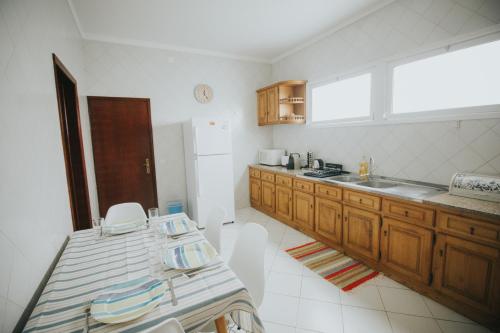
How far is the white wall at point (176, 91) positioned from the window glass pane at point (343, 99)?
4.31 ft

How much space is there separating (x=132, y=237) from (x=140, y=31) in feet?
9.55

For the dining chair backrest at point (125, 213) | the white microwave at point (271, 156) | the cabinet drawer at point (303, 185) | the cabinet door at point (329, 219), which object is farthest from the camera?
the white microwave at point (271, 156)

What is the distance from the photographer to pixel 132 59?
11.5ft

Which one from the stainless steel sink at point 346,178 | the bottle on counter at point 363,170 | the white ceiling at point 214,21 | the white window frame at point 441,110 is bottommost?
the stainless steel sink at point 346,178

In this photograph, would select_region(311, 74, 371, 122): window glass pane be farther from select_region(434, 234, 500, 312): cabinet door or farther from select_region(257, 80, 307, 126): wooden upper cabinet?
select_region(434, 234, 500, 312): cabinet door

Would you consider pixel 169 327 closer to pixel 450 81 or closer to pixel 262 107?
pixel 450 81

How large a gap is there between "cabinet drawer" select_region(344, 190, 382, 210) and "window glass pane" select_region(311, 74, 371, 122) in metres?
1.10

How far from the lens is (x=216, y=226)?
1931 mm

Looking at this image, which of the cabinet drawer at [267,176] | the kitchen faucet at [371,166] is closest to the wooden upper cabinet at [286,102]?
the cabinet drawer at [267,176]

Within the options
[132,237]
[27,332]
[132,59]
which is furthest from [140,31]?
[27,332]

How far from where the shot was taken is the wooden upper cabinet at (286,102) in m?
3.86

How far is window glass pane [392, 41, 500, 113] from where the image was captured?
6.40ft

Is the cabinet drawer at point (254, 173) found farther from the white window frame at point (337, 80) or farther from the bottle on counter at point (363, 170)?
the bottle on counter at point (363, 170)

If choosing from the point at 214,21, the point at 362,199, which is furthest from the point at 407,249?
the point at 214,21
